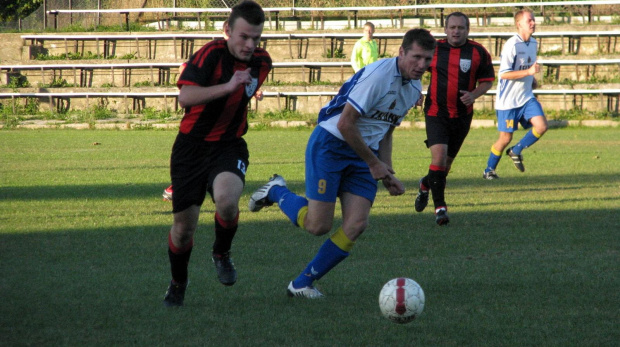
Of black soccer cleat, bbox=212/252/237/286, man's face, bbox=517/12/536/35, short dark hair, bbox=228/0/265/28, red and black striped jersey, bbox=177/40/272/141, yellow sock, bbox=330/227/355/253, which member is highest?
man's face, bbox=517/12/536/35

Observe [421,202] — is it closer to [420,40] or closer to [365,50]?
[420,40]

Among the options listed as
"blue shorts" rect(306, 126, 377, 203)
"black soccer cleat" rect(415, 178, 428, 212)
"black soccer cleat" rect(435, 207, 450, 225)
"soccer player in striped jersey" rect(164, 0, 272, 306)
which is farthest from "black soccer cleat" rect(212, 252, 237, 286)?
"black soccer cleat" rect(415, 178, 428, 212)

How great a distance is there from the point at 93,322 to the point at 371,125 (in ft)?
7.31

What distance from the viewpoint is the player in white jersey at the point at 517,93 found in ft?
35.9

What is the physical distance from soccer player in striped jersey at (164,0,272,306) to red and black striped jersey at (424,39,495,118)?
3649mm

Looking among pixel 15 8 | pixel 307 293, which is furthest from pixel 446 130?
pixel 15 8

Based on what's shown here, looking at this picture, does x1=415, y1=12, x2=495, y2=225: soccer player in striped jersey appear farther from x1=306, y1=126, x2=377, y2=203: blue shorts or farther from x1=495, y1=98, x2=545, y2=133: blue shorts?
x1=495, y1=98, x2=545, y2=133: blue shorts

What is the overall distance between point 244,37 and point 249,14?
0.48ft

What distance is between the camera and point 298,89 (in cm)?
2494

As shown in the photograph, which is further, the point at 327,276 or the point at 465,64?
the point at 465,64

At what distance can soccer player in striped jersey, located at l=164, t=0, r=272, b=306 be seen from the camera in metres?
4.70

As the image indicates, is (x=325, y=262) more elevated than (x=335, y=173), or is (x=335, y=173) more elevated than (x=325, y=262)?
(x=335, y=173)

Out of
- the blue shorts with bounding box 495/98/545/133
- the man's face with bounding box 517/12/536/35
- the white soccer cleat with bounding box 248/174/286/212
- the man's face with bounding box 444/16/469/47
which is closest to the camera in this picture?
the white soccer cleat with bounding box 248/174/286/212

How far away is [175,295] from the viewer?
4.70 metres
